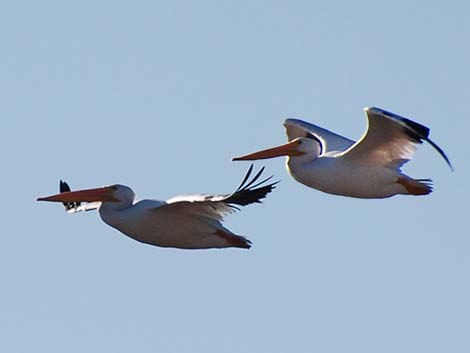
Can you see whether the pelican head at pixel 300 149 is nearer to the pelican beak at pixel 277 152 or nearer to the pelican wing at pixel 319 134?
the pelican beak at pixel 277 152

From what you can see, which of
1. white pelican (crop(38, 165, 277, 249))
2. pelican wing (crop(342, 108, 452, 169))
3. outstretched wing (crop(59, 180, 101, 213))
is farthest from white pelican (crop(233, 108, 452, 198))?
outstretched wing (crop(59, 180, 101, 213))

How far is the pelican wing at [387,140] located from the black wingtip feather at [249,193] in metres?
1.72

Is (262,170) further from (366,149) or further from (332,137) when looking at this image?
(332,137)

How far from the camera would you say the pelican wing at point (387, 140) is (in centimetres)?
2009

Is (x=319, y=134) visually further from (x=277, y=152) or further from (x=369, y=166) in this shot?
(x=369, y=166)

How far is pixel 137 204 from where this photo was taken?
67.1 feet

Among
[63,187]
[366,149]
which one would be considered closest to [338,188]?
[366,149]

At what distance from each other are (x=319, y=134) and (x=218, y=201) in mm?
4692

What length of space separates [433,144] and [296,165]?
264 centimetres

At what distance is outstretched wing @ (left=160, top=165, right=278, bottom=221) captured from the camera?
19.0 m

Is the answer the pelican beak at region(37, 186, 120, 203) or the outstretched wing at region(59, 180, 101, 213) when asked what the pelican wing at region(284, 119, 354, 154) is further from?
the pelican beak at region(37, 186, 120, 203)

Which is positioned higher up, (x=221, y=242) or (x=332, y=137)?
(x=332, y=137)

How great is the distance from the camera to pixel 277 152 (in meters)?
22.0

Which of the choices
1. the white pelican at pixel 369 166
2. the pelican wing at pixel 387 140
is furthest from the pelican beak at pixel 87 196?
the pelican wing at pixel 387 140
